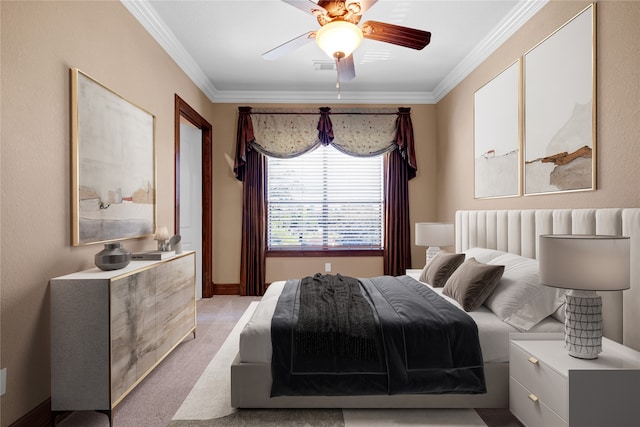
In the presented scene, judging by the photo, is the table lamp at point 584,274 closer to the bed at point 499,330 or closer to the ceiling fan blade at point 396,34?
the bed at point 499,330

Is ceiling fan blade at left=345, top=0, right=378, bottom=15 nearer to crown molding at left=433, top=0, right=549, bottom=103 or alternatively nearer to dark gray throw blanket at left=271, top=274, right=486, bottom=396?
crown molding at left=433, top=0, right=549, bottom=103

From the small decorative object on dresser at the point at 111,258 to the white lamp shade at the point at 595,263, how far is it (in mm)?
2446

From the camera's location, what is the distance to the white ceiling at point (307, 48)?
309cm

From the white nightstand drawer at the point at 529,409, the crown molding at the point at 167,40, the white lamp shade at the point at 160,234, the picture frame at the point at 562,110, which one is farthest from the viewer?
the white lamp shade at the point at 160,234

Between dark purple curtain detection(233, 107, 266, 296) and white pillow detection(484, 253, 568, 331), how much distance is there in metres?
3.43

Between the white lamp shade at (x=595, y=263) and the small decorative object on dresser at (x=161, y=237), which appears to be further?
the small decorative object on dresser at (x=161, y=237)

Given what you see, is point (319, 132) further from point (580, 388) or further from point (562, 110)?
point (580, 388)

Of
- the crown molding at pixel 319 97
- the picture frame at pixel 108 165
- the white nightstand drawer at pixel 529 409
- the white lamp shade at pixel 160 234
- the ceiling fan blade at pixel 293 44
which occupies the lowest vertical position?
the white nightstand drawer at pixel 529 409

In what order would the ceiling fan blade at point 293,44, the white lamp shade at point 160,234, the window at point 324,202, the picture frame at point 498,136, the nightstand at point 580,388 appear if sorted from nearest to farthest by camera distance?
the nightstand at point 580,388 → the ceiling fan blade at point 293,44 → the white lamp shade at point 160,234 → the picture frame at point 498,136 → the window at point 324,202

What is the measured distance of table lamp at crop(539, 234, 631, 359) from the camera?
159 centimetres

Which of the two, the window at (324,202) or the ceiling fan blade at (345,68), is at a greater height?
the ceiling fan blade at (345,68)

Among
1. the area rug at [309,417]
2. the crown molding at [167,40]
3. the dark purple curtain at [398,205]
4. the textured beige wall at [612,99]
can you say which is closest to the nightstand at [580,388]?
the area rug at [309,417]

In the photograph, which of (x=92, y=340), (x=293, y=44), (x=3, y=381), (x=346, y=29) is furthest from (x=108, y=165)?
(x=346, y=29)

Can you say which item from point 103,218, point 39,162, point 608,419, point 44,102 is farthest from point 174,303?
point 608,419
